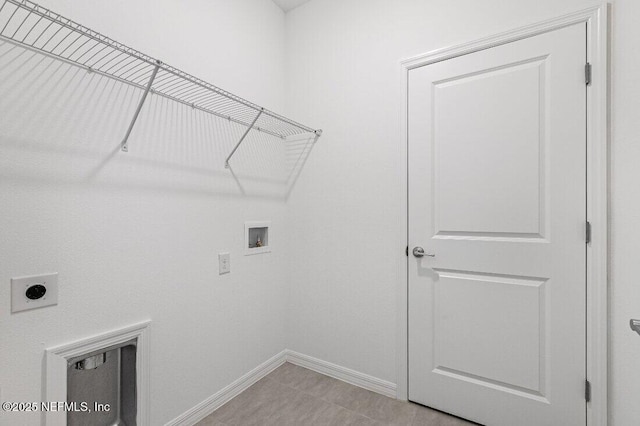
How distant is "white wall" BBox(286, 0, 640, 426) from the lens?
1651 mm

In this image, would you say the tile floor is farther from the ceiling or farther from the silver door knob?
the ceiling

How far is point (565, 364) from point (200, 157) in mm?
2111

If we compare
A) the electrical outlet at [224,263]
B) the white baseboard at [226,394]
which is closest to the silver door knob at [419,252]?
the electrical outlet at [224,263]

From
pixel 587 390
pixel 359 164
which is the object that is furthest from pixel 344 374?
pixel 359 164

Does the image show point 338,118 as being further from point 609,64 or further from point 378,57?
point 609,64

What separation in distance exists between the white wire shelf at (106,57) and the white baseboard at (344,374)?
59.6 inches

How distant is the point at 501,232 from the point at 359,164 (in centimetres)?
91

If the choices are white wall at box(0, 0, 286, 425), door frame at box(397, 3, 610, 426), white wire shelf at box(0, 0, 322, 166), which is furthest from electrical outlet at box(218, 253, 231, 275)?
door frame at box(397, 3, 610, 426)

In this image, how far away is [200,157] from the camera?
5.73 ft

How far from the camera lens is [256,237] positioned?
7.05 feet

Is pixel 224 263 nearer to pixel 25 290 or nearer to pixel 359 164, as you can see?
pixel 25 290

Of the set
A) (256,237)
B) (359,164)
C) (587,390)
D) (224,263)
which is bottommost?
(587,390)

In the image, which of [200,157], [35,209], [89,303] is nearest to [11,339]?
[89,303]

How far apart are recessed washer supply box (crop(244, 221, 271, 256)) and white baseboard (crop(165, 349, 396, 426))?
80 cm
